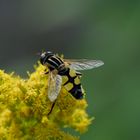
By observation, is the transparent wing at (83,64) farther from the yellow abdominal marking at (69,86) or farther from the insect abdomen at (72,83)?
the yellow abdominal marking at (69,86)

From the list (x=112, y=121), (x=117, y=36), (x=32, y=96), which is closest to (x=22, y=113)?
(x=32, y=96)

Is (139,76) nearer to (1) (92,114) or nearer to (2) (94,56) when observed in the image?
(1) (92,114)

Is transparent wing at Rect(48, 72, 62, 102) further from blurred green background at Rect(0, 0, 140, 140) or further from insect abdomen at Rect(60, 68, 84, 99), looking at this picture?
blurred green background at Rect(0, 0, 140, 140)

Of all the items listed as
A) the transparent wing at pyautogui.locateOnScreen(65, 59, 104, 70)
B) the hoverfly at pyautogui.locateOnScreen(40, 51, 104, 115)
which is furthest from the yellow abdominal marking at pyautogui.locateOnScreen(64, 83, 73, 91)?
the transparent wing at pyautogui.locateOnScreen(65, 59, 104, 70)

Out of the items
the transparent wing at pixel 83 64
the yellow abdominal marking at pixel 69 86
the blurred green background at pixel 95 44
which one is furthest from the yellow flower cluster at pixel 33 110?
the blurred green background at pixel 95 44

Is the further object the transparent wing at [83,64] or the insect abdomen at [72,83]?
the transparent wing at [83,64]

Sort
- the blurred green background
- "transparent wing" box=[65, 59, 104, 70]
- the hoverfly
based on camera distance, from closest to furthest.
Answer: the hoverfly
"transparent wing" box=[65, 59, 104, 70]
the blurred green background

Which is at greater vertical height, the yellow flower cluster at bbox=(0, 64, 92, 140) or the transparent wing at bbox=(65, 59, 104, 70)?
the transparent wing at bbox=(65, 59, 104, 70)

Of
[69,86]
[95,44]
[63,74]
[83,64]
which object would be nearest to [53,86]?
[69,86]
